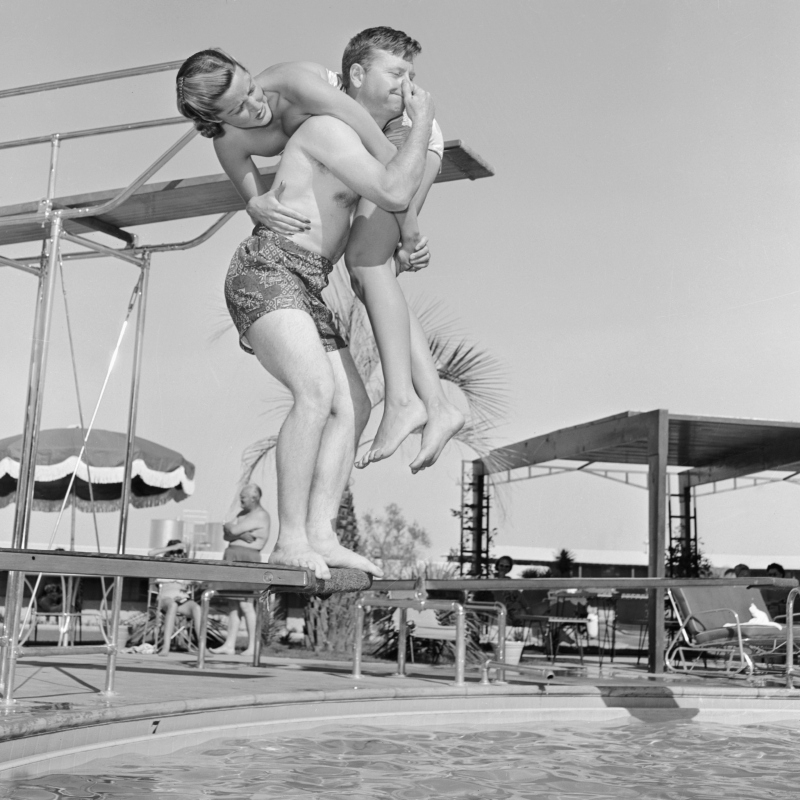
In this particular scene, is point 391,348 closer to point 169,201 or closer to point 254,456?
point 169,201

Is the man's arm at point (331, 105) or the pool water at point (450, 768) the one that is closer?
the man's arm at point (331, 105)

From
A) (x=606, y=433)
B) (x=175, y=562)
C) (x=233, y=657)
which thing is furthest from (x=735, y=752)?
(x=606, y=433)

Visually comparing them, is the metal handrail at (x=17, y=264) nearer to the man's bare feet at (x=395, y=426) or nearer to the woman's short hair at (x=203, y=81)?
the woman's short hair at (x=203, y=81)

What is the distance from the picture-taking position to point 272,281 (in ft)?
7.18

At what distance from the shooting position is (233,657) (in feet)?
28.3

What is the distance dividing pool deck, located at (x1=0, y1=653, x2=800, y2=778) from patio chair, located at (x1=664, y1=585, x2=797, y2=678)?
1.36 m

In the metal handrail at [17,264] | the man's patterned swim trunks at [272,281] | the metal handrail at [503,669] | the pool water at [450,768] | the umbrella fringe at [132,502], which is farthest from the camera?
the umbrella fringe at [132,502]

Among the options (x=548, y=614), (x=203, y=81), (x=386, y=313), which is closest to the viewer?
(x=203, y=81)

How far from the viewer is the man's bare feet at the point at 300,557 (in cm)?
212

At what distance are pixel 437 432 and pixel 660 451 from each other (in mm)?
9033

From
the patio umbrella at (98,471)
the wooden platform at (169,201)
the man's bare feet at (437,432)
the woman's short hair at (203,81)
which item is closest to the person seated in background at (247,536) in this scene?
the patio umbrella at (98,471)

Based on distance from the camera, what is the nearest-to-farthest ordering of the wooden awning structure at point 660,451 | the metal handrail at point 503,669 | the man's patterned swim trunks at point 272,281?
the man's patterned swim trunks at point 272,281 < the metal handrail at point 503,669 < the wooden awning structure at point 660,451

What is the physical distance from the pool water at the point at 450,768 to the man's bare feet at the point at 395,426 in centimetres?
101

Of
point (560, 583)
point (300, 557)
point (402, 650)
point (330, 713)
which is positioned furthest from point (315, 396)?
point (402, 650)
